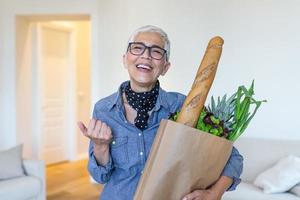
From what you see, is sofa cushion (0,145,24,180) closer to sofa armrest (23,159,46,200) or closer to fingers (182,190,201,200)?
sofa armrest (23,159,46,200)

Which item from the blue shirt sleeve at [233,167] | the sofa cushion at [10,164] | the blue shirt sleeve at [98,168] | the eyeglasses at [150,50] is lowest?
the sofa cushion at [10,164]

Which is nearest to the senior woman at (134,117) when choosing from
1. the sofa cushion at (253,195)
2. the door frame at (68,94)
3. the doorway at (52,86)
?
the sofa cushion at (253,195)

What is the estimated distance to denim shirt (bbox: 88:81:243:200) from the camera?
1129 millimetres

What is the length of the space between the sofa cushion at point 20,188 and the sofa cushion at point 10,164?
0.16ft

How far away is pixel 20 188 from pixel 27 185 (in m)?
0.09

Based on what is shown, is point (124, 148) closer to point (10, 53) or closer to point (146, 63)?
point (146, 63)

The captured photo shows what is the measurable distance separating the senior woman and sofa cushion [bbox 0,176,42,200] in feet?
7.42

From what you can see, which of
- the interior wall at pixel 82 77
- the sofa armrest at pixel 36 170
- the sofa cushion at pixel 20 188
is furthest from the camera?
the interior wall at pixel 82 77

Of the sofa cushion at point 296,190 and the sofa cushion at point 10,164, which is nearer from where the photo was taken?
the sofa cushion at point 296,190

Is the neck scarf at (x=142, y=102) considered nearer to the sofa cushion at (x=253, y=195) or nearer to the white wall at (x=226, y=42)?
the sofa cushion at (x=253, y=195)

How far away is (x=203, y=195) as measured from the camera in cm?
96

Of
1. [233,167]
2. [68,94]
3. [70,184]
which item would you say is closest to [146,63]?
[233,167]

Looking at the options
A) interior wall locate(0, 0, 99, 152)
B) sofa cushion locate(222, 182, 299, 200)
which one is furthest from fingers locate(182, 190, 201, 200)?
interior wall locate(0, 0, 99, 152)

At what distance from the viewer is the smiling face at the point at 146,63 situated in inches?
43.5
